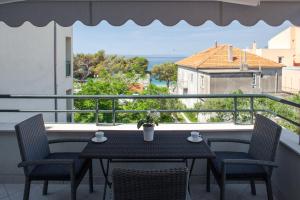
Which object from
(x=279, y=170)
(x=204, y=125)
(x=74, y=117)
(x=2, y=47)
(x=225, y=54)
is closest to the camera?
(x=279, y=170)

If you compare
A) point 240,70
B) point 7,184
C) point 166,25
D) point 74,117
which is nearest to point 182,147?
point 166,25

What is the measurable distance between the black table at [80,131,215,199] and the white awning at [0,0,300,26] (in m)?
1.30

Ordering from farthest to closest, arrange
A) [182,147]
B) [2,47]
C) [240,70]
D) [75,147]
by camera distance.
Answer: [240,70], [2,47], [75,147], [182,147]

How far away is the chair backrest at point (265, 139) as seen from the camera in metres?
3.47

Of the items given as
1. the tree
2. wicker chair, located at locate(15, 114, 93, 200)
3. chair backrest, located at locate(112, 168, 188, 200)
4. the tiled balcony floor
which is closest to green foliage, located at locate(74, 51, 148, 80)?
the tree

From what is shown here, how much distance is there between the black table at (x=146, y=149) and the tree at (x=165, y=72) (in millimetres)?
43533

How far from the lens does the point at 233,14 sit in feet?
12.2

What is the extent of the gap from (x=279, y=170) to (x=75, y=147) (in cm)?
260

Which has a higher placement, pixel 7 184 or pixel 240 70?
pixel 240 70

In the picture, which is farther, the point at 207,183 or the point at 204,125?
the point at 204,125

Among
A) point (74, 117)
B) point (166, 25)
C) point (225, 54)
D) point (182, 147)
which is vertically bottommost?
point (74, 117)

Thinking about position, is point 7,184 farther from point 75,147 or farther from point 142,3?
point 142,3

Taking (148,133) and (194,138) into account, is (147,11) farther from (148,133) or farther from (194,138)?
(194,138)

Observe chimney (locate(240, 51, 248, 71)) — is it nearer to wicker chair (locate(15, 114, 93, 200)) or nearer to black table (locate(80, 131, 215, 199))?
black table (locate(80, 131, 215, 199))
